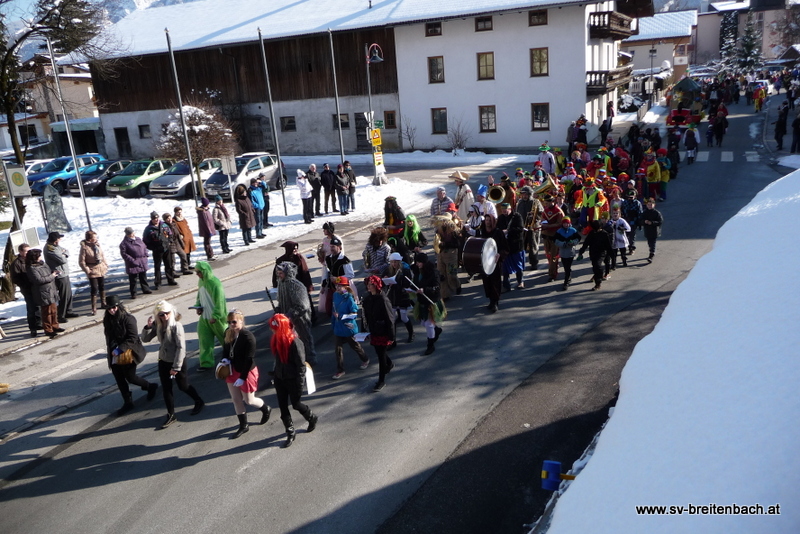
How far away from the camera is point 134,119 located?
1745 inches

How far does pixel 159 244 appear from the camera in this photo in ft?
46.9

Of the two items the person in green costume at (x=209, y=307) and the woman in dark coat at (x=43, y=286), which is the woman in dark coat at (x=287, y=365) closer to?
the person in green costume at (x=209, y=307)

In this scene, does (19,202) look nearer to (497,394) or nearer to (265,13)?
(497,394)

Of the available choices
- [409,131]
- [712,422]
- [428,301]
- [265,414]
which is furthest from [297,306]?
[409,131]

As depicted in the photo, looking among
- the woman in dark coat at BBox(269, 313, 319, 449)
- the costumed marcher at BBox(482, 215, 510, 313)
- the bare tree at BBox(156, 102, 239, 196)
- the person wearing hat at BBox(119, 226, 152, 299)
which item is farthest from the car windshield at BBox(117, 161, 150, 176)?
the woman in dark coat at BBox(269, 313, 319, 449)

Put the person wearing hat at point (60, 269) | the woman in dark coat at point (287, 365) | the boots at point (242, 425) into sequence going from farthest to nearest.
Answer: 1. the person wearing hat at point (60, 269)
2. the boots at point (242, 425)
3. the woman in dark coat at point (287, 365)

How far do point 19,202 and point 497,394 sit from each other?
18.8m

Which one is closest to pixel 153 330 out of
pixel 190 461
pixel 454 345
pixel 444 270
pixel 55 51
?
pixel 190 461

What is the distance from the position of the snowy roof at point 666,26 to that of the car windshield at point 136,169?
6291cm

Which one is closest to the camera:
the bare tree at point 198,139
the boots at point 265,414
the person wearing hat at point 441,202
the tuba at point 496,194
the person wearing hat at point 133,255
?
the boots at point 265,414

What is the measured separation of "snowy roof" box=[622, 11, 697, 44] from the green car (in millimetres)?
62848

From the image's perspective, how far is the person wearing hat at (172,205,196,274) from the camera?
14.8 meters

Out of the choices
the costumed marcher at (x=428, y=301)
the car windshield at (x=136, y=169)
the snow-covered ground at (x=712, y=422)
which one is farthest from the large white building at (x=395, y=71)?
the snow-covered ground at (x=712, y=422)

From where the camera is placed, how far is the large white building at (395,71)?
33.6 meters
